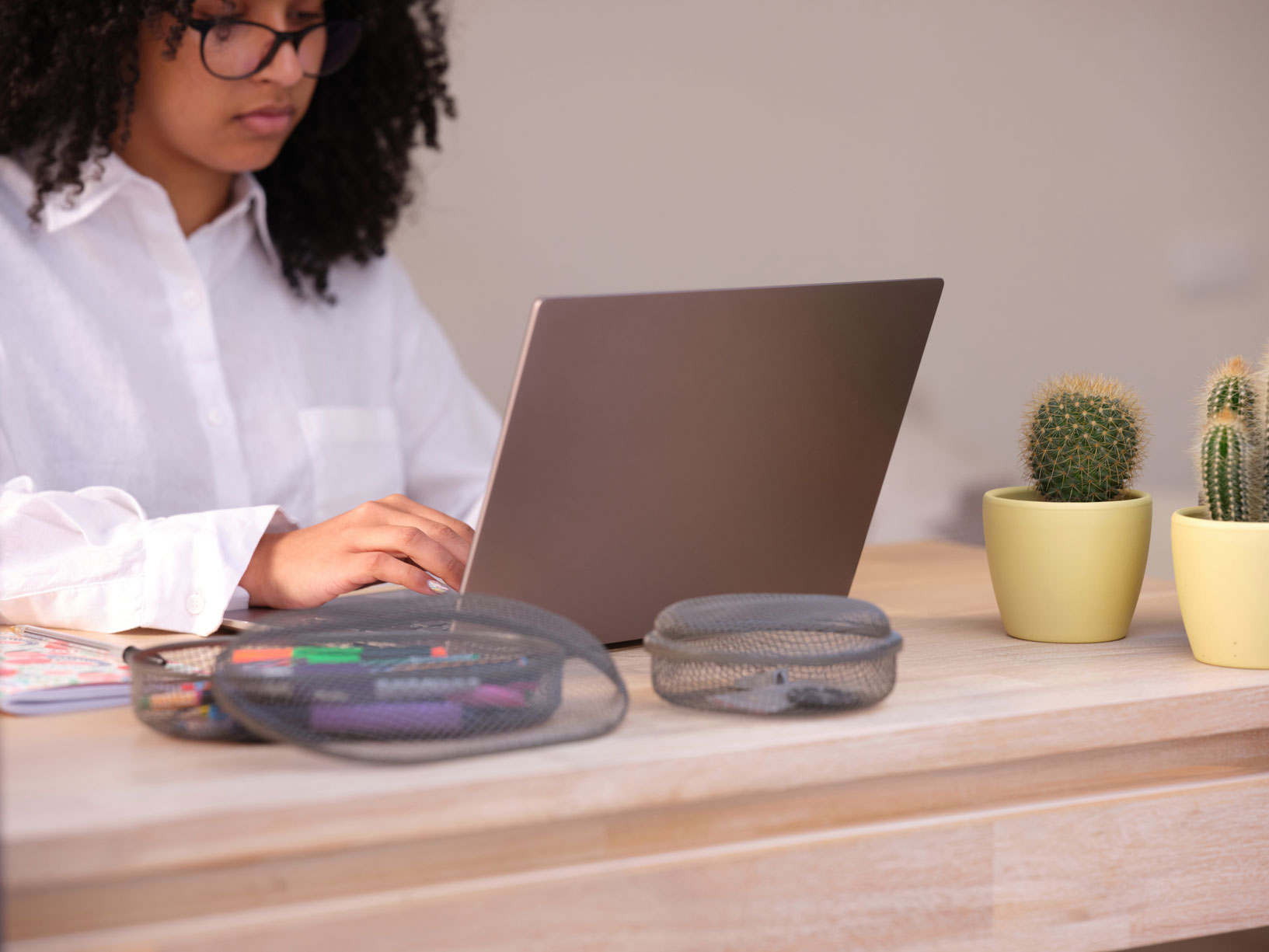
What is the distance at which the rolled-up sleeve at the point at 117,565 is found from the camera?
0.98m

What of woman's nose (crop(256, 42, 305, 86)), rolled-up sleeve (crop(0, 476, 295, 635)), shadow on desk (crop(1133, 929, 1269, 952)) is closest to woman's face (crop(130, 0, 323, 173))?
woman's nose (crop(256, 42, 305, 86))

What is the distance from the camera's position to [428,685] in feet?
2.19

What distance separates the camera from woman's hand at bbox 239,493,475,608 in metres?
0.95

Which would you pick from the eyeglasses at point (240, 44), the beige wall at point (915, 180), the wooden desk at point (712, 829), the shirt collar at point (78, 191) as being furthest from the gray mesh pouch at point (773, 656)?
the beige wall at point (915, 180)

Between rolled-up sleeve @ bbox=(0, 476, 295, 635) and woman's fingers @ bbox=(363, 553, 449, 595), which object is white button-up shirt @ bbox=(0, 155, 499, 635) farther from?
woman's fingers @ bbox=(363, 553, 449, 595)

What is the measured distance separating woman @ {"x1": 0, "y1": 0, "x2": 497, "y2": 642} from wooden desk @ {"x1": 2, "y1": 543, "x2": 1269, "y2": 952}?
0.50 metres

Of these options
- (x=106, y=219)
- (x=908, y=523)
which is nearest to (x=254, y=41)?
(x=106, y=219)

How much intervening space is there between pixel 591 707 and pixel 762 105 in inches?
81.7

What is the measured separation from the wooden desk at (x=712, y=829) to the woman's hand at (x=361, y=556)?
0.60 feet

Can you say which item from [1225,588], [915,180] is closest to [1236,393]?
[1225,588]

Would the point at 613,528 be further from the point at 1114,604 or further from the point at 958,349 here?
the point at 958,349

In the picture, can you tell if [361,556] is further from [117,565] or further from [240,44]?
[240,44]

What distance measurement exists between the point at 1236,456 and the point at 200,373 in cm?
116

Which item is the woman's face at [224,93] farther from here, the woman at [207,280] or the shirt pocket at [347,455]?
the shirt pocket at [347,455]
